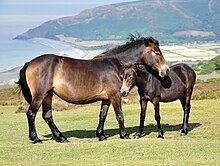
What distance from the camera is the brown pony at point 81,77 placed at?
1355 centimetres

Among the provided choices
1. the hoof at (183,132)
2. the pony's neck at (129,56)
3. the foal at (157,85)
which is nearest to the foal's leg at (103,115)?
the foal at (157,85)

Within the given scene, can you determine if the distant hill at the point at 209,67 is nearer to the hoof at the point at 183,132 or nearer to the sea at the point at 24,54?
the sea at the point at 24,54

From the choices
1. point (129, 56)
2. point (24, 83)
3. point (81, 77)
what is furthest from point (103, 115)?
point (24, 83)

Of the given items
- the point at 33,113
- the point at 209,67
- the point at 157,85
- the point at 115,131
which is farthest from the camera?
the point at 209,67

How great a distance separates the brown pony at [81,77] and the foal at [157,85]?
1.18ft

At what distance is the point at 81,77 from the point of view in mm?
13867

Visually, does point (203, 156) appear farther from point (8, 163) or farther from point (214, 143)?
point (8, 163)

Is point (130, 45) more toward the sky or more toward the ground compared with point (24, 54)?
more toward the sky

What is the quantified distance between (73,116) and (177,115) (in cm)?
540

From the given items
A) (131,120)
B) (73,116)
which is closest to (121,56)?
(131,120)

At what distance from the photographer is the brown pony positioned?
13.5 metres

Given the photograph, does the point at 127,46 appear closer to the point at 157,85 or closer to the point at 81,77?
the point at 157,85

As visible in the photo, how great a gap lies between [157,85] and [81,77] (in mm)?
2647

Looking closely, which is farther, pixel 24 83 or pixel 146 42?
pixel 146 42
